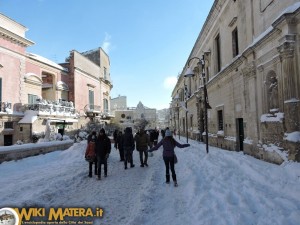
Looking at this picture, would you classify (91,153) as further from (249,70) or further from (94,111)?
(94,111)

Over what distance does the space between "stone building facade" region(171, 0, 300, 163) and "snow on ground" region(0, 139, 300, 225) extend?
165 centimetres

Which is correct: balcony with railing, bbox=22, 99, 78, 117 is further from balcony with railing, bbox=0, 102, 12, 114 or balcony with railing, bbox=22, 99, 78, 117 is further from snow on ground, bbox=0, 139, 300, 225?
snow on ground, bbox=0, 139, 300, 225

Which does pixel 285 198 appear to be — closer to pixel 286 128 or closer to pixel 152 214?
pixel 152 214

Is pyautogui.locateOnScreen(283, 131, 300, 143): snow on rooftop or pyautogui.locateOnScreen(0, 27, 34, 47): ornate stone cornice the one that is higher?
pyautogui.locateOnScreen(0, 27, 34, 47): ornate stone cornice

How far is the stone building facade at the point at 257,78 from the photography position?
8.02 metres

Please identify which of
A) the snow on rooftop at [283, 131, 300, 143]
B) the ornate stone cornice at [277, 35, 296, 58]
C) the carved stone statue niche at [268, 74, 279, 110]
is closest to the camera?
the snow on rooftop at [283, 131, 300, 143]

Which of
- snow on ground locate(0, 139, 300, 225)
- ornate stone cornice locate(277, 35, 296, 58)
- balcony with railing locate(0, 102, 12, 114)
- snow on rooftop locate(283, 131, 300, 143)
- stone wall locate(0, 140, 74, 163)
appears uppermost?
ornate stone cornice locate(277, 35, 296, 58)

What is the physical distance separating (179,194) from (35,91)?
22.6 metres

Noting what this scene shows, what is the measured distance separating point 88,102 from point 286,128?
3105 centimetres

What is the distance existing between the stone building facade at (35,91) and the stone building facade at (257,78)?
12.6 meters

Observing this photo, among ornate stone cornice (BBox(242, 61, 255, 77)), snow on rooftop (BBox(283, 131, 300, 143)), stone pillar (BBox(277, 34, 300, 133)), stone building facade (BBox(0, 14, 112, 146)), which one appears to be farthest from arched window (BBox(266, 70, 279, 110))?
stone building facade (BBox(0, 14, 112, 146))

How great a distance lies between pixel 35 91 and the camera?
82.9 ft

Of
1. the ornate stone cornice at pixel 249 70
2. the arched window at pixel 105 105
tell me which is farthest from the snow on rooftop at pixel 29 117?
the arched window at pixel 105 105

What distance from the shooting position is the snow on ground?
4.52m
